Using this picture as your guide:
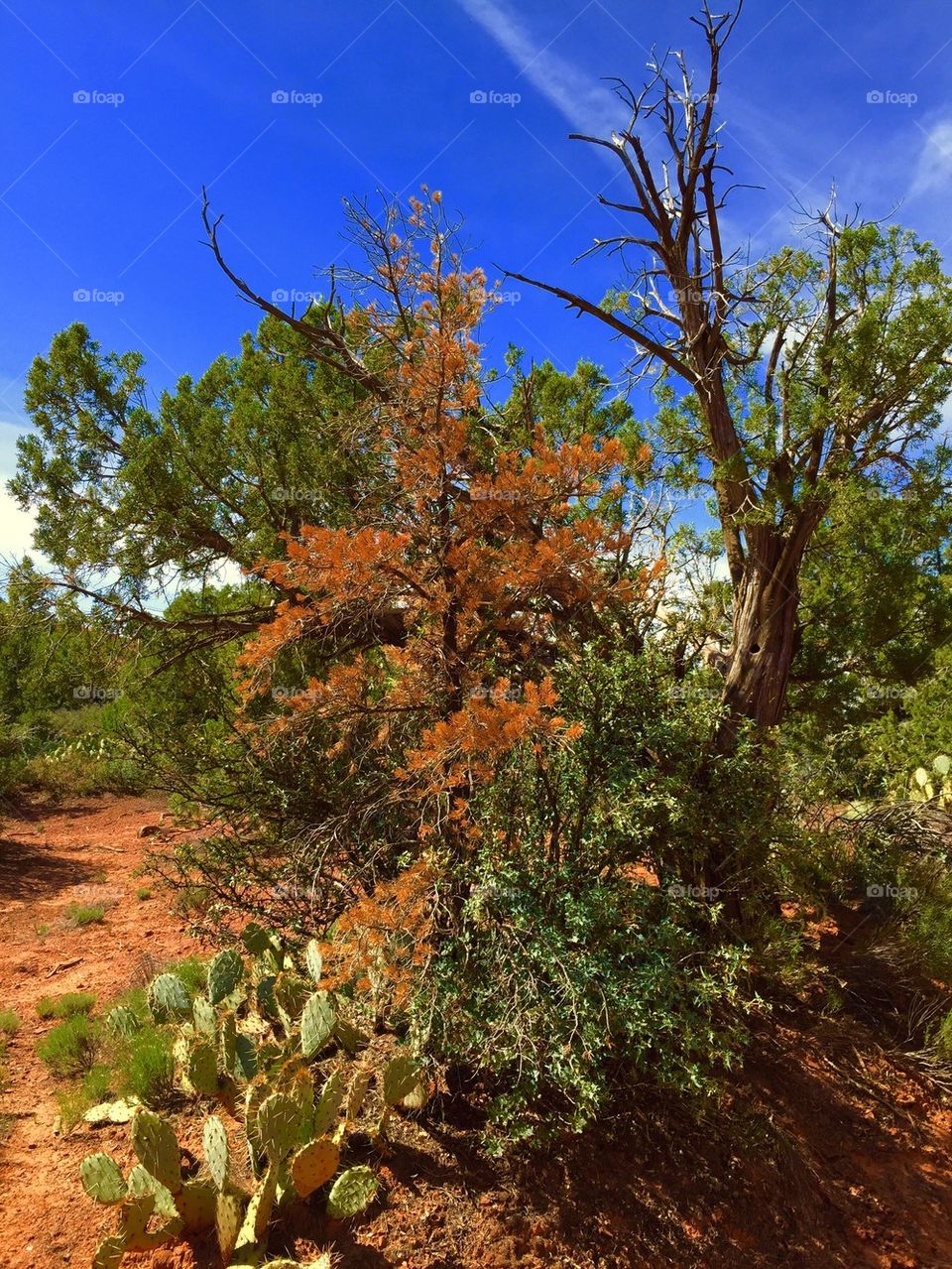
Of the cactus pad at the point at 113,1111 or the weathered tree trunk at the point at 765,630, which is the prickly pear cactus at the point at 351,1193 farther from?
the weathered tree trunk at the point at 765,630

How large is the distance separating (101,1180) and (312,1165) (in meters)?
0.96

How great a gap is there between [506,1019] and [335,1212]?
1.16 metres

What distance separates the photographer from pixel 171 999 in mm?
5133

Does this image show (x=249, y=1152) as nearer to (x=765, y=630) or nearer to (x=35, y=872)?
(x=765, y=630)

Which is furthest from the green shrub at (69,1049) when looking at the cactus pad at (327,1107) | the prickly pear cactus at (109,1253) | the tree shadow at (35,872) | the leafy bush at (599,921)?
the tree shadow at (35,872)

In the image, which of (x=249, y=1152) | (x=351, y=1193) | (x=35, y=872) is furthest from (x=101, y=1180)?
(x=35, y=872)

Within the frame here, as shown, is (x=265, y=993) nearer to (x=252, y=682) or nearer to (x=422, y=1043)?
(x=422, y=1043)

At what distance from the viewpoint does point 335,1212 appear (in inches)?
138

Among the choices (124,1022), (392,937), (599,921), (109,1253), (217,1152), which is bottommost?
(109,1253)

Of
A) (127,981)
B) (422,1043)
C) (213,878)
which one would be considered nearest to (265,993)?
(213,878)

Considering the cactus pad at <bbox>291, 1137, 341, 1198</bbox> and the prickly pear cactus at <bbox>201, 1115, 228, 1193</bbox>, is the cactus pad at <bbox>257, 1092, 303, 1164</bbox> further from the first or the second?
the prickly pear cactus at <bbox>201, 1115, 228, 1193</bbox>

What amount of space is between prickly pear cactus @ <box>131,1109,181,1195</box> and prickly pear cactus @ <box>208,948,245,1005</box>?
62.6 inches

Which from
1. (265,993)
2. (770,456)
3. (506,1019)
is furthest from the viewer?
(770,456)

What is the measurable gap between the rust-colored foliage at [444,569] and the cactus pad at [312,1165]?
1.50 m
